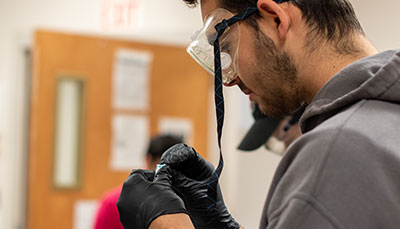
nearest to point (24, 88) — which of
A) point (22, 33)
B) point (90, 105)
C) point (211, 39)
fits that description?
point (22, 33)

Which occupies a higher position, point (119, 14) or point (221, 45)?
point (221, 45)

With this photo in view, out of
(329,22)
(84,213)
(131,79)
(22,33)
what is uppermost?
(329,22)

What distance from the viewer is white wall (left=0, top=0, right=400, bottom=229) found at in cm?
318

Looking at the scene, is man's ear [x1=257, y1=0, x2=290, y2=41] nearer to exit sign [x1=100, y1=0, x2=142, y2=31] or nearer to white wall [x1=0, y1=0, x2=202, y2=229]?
white wall [x1=0, y1=0, x2=202, y2=229]

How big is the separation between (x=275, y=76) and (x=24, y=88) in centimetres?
266

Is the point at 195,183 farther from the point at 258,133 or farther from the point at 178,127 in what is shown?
the point at 178,127

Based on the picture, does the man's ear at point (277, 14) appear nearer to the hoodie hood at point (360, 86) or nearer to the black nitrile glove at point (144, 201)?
the hoodie hood at point (360, 86)

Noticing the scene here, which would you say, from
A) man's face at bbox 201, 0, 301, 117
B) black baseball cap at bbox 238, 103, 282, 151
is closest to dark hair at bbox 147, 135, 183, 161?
black baseball cap at bbox 238, 103, 282, 151

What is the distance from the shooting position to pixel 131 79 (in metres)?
3.37

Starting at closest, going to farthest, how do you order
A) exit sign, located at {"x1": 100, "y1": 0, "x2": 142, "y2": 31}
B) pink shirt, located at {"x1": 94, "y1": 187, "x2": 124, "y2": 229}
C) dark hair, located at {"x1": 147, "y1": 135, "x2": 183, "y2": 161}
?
pink shirt, located at {"x1": 94, "y1": 187, "x2": 124, "y2": 229}, dark hair, located at {"x1": 147, "y1": 135, "x2": 183, "y2": 161}, exit sign, located at {"x1": 100, "y1": 0, "x2": 142, "y2": 31}

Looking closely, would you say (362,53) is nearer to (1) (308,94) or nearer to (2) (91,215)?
(1) (308,94)

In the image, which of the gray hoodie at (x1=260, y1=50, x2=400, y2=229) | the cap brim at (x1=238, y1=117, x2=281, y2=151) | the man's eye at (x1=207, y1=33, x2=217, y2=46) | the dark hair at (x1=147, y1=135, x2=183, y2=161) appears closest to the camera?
the gray hoodie at (x1=260, y1=50, x2=400, y2=229)

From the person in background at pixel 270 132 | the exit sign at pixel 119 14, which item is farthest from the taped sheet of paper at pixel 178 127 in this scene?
the person in background at pixel 270 132

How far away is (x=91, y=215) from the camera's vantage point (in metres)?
3.24
